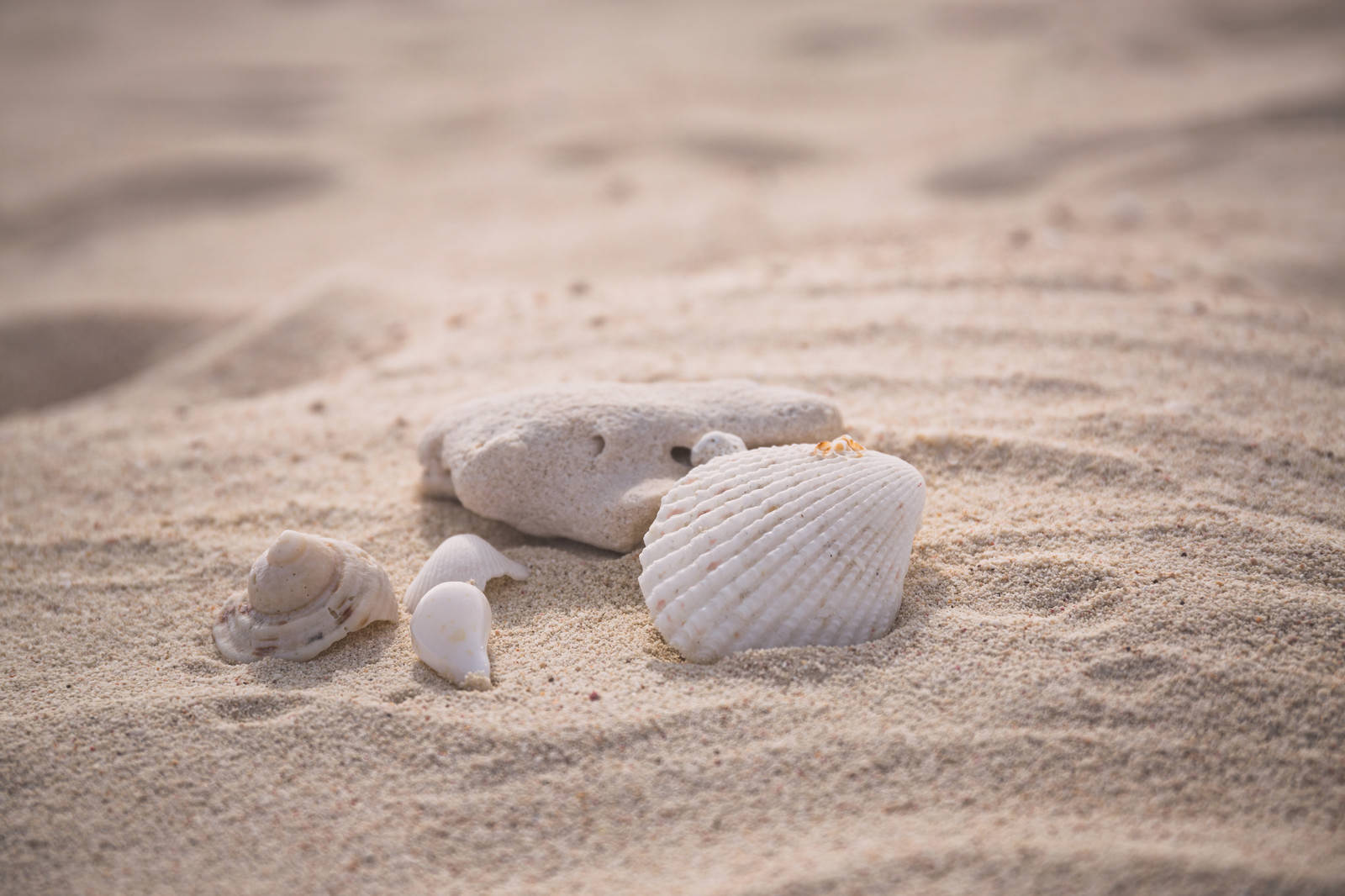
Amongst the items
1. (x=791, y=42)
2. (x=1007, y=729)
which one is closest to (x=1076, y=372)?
(x=1007, y=729)

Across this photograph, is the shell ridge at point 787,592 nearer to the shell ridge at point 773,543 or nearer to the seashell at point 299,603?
the shell ridge at point 773,543

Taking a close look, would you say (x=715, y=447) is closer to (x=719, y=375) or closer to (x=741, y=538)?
(x=741, y=538)

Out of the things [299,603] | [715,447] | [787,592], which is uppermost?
[715,447]

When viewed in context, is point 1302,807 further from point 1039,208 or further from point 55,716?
point 1039,208

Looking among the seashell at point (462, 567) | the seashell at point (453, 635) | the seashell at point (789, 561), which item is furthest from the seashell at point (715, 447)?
the seashell at point (453, 635)

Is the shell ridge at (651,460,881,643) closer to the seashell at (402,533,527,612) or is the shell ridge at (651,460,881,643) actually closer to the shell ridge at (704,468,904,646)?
the shell ridge at (704,468,904,646)

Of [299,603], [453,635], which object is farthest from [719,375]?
[299,603]

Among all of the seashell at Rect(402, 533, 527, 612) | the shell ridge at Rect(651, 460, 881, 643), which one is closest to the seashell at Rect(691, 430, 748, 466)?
the shell ridge at Rect(651, 460, 881, 643)

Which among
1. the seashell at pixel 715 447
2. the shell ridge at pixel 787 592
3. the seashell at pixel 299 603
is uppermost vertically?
the seashell at pixel 715 447
